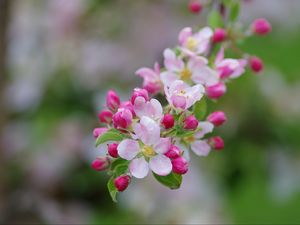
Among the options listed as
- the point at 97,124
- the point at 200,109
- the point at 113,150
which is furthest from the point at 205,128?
the point at 97,124

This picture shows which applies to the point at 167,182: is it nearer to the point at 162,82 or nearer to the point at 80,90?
the point at 162,82

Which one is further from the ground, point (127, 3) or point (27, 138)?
point (127, 3)

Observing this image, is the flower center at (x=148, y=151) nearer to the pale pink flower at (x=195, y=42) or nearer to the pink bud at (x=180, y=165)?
the pink bud at (x=180, y=165)

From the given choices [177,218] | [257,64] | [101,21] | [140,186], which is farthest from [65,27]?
[257,64]

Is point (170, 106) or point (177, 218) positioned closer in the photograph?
point (170, 106)

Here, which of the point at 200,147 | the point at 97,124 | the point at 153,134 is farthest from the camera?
the point at 97,124

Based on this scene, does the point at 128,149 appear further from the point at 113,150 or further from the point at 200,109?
the point at 200,109

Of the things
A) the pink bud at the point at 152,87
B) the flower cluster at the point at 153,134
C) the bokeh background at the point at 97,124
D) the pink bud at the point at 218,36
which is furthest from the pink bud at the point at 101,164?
the bokeh background at the point at 97,124

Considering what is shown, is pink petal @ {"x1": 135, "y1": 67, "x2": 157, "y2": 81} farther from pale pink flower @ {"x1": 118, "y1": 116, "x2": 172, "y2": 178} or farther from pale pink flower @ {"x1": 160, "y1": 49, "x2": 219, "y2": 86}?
pale pink flower @ {"x1": 118, "y1": 116, "x2": 172, "y2": 178}
